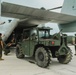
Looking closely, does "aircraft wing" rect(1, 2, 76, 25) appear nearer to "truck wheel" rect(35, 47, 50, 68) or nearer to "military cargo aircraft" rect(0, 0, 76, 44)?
"military cargo aircraft" rect(0, 0, 76, 44)

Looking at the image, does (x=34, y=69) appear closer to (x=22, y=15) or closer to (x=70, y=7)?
(x=22, y=15)

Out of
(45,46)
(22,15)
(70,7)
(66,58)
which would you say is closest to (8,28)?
(22,15)

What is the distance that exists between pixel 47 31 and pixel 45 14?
6.25 metres

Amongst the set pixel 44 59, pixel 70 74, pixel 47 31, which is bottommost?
pixel 70 74

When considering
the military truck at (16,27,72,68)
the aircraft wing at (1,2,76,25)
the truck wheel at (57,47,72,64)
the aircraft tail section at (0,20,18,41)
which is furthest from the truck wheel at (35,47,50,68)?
the aircraft tail section at (0,20,18,41)

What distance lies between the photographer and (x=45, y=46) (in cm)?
681

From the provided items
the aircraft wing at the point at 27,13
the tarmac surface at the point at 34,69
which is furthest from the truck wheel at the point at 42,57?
the aircraft wing at the point at 27,13

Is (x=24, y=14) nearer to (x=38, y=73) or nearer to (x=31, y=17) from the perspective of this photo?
(x=31, y=17)

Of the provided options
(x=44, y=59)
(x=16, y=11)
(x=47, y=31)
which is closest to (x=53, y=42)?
(x=44, y=59)

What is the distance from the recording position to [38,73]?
218 inches

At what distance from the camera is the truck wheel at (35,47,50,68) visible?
20.8ft

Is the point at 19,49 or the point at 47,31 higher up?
the point at 47,31

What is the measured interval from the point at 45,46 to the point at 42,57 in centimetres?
50

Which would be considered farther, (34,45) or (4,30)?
Result: (4,30)
